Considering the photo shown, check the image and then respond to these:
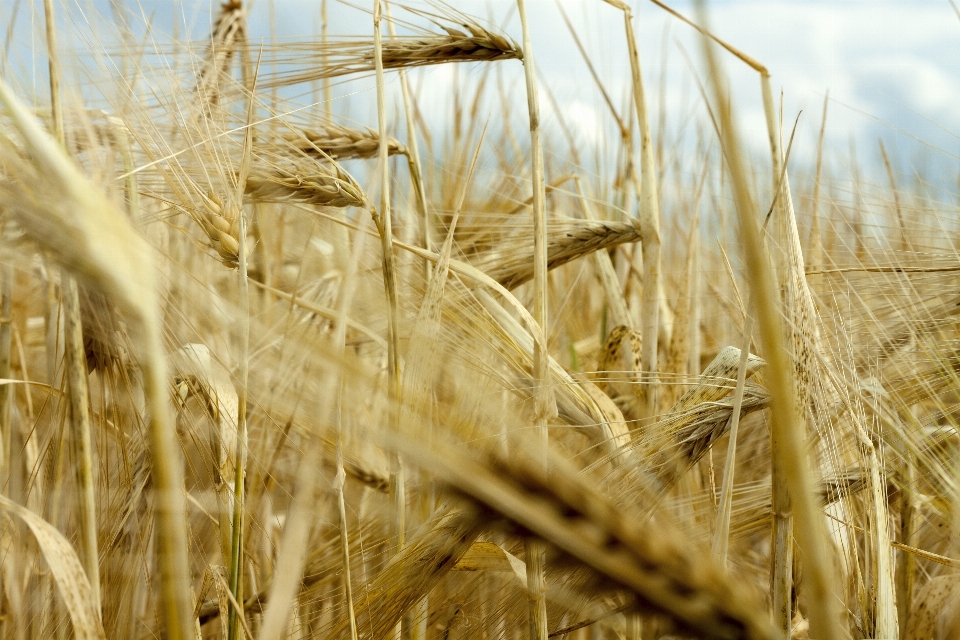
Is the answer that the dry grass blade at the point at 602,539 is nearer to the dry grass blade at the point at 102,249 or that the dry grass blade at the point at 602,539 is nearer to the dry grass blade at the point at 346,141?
the dry grass blade at the point at 102,249

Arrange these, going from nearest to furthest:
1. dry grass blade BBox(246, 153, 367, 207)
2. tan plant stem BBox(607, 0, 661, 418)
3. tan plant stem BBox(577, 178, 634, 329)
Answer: dry grass blade BBox(246, 153, 367, 207) < tan plant stem BBox(607, 0, 661, 418) < tan plant stem BBox(577, 178, 634, 329)

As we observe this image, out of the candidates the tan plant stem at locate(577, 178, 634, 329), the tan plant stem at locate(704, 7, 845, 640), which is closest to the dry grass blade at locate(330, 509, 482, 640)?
the tan plant stem at locate(704, 7, 845, 640)

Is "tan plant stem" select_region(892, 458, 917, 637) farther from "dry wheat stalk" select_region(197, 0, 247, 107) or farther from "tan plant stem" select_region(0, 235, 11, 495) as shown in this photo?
"tan plant stem" select_region(0, 235, 11, 495)

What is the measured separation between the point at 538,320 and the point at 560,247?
11.9 inches

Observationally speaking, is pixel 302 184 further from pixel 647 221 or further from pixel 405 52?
pixel 647 221

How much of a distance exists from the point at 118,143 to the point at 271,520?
2.21ft

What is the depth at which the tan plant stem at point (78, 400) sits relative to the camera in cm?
40

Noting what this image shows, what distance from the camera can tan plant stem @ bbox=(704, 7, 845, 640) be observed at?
0.18 m

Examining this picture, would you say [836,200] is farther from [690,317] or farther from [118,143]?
[118,143]

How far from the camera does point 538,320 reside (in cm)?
74

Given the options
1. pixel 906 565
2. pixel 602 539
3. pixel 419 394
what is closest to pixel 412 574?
pixel 419 394

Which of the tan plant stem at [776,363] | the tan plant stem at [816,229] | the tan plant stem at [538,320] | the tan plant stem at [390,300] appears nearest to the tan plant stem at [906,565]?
the tan plant stem at [816,229]

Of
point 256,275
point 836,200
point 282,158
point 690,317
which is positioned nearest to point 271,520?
point 256,275

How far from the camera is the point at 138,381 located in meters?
0.54
